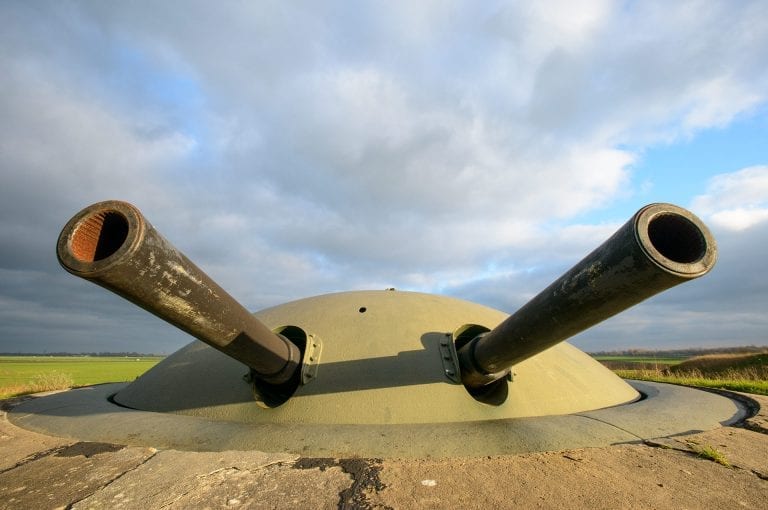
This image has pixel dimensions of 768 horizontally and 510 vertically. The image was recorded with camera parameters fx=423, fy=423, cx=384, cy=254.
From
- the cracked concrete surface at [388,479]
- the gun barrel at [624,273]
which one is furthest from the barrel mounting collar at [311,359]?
the gun barrel at [624,273]

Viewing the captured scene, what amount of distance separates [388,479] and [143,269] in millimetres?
2361

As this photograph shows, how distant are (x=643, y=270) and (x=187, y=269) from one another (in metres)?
3.31

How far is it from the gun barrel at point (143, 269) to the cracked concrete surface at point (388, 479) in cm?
116

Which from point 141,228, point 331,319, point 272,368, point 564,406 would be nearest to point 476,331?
point 564,406

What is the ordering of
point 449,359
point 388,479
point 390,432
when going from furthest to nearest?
point 449,359 → point 390,432 → point 388,479

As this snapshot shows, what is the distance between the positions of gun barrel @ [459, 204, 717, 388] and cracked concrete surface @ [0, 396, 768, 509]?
46.1 inches

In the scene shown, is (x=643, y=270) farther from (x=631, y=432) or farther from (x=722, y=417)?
(x=722, y=417)

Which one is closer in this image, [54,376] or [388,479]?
[388,479]

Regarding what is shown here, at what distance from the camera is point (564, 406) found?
5.55m

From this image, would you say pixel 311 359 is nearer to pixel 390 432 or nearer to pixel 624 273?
pixel 390 432

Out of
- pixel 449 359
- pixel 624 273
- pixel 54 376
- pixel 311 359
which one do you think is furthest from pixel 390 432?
pixel 54 376

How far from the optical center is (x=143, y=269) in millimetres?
2949

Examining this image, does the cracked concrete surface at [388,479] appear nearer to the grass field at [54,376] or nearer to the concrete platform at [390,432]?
the concrete platform at [390,432]

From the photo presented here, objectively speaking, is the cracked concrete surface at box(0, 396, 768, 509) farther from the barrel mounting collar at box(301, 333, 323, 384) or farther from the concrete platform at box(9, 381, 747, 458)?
the barrel mounting collar at box(301, 333, 323, 384)
